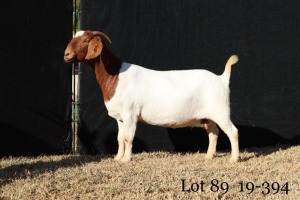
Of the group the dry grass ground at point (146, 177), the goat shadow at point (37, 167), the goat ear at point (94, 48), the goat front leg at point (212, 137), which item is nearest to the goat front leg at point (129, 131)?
the dry grass ground at point (146, 177)

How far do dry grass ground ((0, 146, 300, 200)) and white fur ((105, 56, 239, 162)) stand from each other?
0.43 m

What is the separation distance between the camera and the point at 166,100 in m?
5.10

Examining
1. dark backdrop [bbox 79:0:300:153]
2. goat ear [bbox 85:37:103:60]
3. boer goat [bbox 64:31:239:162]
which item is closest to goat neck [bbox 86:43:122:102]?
boer goat [bbox 64:31:239:162]

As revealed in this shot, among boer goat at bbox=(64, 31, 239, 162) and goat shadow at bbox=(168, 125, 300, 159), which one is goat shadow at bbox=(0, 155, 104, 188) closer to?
boer goat at bbox=(64, 31, 239, 162)

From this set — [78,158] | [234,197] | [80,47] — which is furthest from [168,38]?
[234,197]

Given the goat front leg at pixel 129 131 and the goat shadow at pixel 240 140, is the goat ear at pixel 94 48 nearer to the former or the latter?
the goat front leg at pixel 129 131

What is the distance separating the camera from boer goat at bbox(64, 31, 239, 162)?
4.91 m

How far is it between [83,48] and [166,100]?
1.14 m

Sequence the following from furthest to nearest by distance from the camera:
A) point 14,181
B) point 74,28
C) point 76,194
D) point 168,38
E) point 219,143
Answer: point 219,143, point 168,38, point 74,28, point 14,181, point 76,194

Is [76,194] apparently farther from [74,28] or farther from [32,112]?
[74,28]

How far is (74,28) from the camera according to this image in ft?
19.1

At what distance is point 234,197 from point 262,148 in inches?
130

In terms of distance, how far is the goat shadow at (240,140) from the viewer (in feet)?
21.0

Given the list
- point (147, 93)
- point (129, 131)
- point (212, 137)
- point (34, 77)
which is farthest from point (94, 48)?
point (212, 137)
